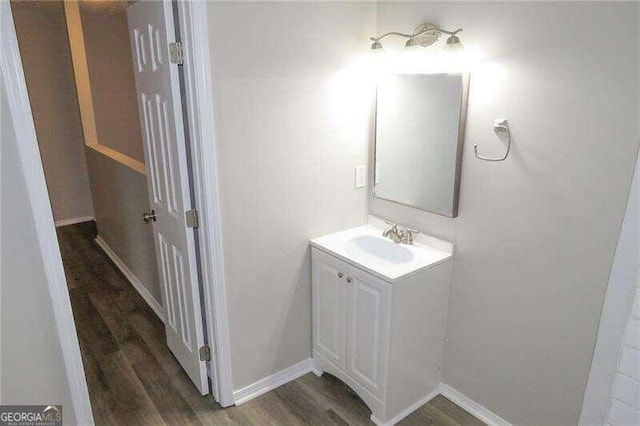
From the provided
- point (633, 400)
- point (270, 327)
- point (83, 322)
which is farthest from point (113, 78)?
point (633, 400)

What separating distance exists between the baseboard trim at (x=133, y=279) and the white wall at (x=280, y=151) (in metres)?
1.11

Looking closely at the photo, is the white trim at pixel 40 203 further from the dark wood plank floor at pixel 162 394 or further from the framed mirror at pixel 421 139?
the framed mirror at pixel 421 139

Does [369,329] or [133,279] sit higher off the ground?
[369,329]

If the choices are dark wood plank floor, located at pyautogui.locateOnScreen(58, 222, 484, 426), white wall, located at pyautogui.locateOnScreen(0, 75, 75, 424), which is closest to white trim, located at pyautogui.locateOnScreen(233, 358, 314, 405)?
dark wood plank floor, located at pyautogui.locateOnScreen(58, 222, 484, 426)

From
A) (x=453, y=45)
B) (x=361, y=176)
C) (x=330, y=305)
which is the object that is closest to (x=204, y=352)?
(x=330, y=305)

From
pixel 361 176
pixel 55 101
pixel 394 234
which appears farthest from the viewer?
pixel 55 101

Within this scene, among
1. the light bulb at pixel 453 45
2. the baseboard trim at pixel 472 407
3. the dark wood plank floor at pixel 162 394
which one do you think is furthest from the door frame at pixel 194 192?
the baseboard trim at pixel 472 407

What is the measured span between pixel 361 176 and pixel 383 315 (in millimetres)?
885

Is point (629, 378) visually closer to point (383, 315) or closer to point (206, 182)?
point (383, 315)

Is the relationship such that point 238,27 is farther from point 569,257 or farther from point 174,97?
point 569,257

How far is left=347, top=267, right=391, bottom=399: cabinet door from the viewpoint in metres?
2.02

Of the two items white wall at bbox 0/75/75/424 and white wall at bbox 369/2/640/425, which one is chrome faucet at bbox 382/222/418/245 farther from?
Answer: white wall at bbox 0/75/75/424

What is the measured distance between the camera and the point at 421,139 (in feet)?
7.29

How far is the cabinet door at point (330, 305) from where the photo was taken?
225 cm
